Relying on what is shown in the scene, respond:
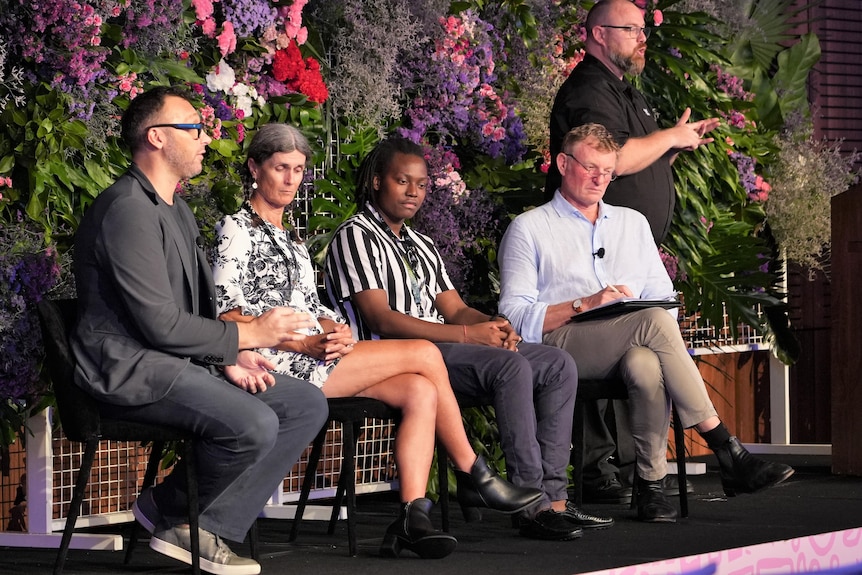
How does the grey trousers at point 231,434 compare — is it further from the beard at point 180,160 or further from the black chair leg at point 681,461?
the black chair leg at point 681,461

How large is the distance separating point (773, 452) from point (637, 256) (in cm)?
247

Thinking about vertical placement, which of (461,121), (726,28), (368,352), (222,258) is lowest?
(368,352)

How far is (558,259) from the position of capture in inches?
167

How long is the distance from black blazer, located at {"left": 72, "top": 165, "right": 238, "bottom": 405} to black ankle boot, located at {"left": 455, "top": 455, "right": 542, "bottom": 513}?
2.72 feet

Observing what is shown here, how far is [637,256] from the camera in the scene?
4.36 meters

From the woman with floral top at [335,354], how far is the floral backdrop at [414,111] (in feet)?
1.85

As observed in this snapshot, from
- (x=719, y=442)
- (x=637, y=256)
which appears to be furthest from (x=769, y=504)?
(x=637, y=256)

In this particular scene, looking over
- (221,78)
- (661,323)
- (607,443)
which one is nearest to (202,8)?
(221,78)

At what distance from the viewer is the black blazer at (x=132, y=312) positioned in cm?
307

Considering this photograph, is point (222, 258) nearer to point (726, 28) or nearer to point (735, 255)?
point (735, 255)

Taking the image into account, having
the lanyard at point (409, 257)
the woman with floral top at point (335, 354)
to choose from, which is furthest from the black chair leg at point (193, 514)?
the lanyard at point (409, 257)

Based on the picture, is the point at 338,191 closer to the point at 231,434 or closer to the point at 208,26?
the point at 208,26

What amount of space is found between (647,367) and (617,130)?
0.89 m

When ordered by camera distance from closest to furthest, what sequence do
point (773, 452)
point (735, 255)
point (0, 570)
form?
point (0, 570), point (735, 255), point (773, 452)
